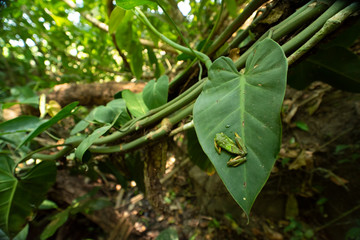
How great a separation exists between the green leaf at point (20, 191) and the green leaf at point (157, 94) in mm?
386

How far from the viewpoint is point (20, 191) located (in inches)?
23.1

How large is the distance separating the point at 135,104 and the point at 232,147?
384 mm

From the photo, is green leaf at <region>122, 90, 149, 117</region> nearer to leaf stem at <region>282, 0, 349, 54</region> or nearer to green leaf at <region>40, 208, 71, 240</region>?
leaf stem at <region>282, 0, 349, 54</region>

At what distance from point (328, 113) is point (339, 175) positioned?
0.36 meters

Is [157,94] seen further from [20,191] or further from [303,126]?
[303,126]

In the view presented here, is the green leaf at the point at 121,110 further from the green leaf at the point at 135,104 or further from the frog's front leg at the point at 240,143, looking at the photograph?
the frog's front leg at the point at 240,143

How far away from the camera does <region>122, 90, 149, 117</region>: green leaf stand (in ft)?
1.72

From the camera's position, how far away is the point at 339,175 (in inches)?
38.6

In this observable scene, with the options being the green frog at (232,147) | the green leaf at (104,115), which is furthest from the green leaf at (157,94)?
the green frog at (232,147)

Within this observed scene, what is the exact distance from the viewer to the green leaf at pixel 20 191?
57cm

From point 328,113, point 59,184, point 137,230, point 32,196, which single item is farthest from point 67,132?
point 328,113

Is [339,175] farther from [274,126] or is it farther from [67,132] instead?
[67,132]

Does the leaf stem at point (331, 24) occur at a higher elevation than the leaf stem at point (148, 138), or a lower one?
lower

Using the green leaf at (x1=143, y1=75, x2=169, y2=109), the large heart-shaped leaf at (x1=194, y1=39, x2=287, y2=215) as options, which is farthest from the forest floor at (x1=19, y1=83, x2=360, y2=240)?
the large heart-shaped leaf at (x1=194, y1=39, x2=287, y2=215)
